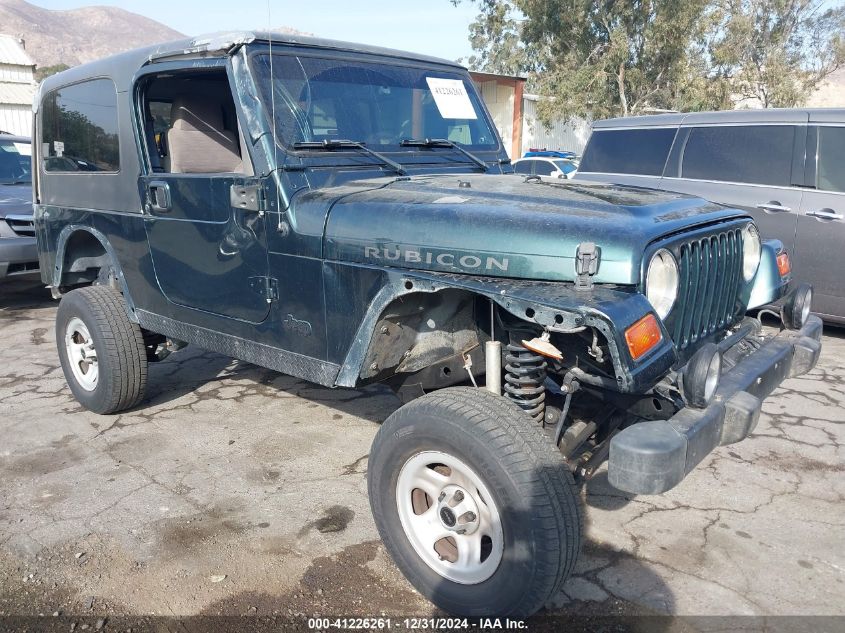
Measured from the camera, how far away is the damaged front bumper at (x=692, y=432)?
6.98 feet

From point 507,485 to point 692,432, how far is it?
2.00 ft

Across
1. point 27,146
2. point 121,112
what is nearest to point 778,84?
point 27,146

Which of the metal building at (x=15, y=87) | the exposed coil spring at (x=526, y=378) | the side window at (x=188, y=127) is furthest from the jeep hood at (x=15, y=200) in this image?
the metal building at (x=15, y=87)

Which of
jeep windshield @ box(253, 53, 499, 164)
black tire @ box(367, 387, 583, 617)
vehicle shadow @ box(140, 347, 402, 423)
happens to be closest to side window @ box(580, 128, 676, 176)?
jeep windshield @ box(253, 53, 499, 164)

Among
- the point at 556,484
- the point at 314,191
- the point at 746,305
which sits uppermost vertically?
the point at 314,191

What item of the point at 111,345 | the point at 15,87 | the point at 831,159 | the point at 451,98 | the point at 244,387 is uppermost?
the point at 15,87

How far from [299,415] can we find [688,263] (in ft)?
8.88

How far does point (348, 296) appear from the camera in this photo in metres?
2.85

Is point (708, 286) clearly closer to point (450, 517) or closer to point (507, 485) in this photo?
point (507, 485)

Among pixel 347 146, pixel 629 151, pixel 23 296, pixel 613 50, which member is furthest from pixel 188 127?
pixel 613 50

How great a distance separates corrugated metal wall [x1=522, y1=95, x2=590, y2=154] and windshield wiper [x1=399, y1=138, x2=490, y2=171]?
2138 cm

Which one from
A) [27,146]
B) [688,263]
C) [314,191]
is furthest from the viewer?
[27,146]

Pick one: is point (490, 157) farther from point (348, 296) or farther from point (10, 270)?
point (10, 270)

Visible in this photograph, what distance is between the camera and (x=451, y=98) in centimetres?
393
